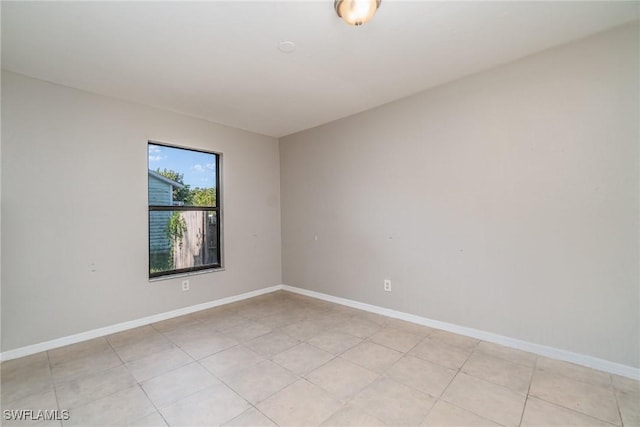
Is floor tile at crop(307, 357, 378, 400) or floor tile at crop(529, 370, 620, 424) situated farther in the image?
floor tile at crop(307, 357, 378, 400)

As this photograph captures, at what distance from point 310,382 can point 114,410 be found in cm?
126

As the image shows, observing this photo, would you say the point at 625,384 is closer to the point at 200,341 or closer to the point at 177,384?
the point at 177,384

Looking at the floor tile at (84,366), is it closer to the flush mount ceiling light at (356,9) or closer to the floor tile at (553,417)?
the floor tile at (553,417)

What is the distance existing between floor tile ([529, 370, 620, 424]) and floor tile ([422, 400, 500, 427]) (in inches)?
21.0

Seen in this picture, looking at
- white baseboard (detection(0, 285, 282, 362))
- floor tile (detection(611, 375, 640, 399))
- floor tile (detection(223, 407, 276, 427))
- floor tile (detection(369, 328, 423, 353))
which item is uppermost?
white baseboard (detection(0, 285, 282, 362))

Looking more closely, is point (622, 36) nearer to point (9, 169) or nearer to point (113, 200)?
point (113, 200)

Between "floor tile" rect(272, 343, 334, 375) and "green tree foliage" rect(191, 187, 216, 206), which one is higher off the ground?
"green tree foliage" rect(191, 187, 216, 206)

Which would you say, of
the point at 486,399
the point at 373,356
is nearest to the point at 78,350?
the point at 373,356

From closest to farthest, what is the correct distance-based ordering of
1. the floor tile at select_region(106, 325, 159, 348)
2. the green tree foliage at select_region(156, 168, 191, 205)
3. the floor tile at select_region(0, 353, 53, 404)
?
1. the floor tile at select_region(0, 353, 53, 404)
2. the floor tile at select_region(106, 325, 159, 348)
3. the green tree foliage at select_region(156, 168, 191, 205)

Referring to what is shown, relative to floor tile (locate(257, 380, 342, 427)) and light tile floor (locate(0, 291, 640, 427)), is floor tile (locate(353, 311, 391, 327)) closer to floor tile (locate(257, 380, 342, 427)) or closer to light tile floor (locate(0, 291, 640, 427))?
light tile floor (locate(0, 291, 640, 427))

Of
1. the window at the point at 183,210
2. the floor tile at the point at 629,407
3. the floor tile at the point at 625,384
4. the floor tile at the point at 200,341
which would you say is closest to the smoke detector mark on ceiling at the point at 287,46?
the window at the point at 183,210

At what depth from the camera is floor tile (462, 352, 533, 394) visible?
198 cm

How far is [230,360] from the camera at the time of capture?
7.74 feet

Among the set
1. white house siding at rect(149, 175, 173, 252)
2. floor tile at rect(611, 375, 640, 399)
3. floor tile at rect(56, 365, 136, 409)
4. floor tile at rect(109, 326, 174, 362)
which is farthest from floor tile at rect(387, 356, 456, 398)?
white house siding at rect(149, 175, 173, 252)
